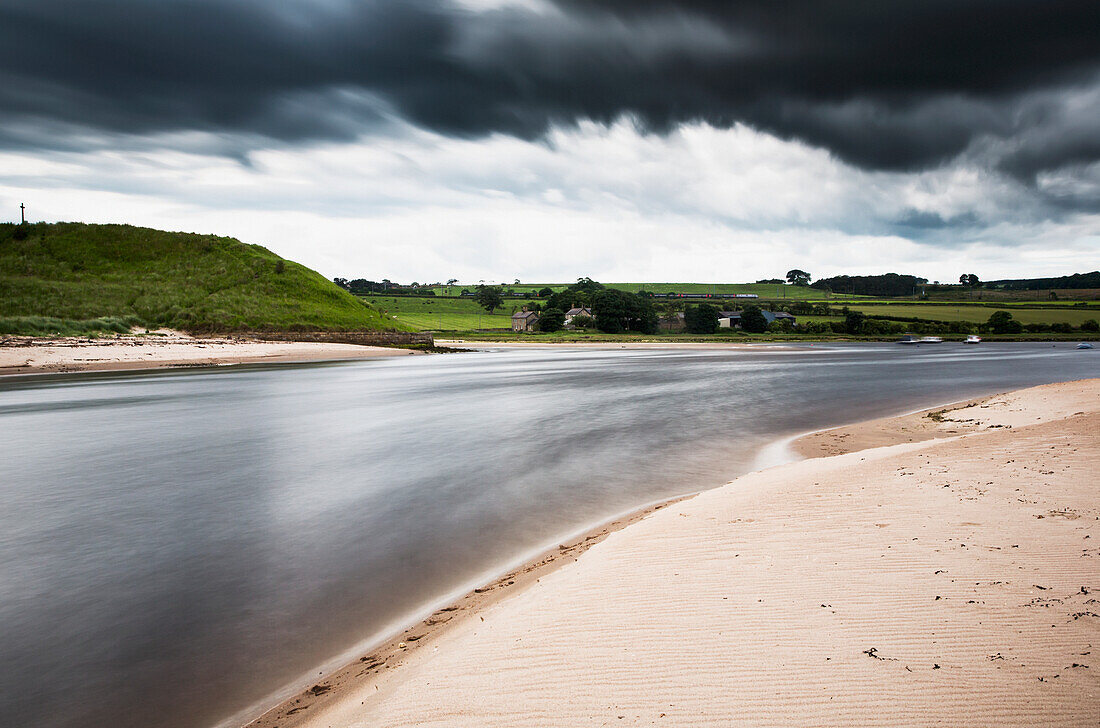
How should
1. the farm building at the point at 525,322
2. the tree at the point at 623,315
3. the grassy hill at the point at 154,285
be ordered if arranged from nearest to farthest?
the grassy hill at the point at 154,285 < the tree at the point at 623,315 < the farm building at the point at 525,322

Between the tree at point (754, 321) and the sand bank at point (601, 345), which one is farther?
the tree at point (754, 321)

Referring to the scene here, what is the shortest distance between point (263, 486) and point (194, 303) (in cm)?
5304

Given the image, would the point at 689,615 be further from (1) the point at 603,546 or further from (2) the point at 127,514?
(2) the point at 127,514

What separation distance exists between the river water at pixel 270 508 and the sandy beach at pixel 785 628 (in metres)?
1.46

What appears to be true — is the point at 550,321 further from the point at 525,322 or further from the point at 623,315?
the point at 623,315

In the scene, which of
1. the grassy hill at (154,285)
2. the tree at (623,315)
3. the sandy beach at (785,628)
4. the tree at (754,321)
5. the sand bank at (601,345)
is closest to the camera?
the sandy beach at (785,628)

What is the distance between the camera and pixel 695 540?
6.11 m

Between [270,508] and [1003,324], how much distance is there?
133111 mm

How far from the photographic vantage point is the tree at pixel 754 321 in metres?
110

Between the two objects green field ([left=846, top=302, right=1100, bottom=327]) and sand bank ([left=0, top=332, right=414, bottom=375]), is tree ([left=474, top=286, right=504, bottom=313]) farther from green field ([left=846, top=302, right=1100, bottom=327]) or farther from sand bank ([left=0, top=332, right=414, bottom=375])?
green field ([left=846, top=302, right=1100, bottom=327])

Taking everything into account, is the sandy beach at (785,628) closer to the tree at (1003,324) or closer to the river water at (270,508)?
the river water at (270,508)

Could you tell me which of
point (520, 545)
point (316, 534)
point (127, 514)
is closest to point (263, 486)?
point (127, 514)

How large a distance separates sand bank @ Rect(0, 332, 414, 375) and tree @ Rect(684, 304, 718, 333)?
73.8m

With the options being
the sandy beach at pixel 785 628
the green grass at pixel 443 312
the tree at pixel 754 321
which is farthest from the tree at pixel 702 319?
the sandy beach at pixel 785 628
